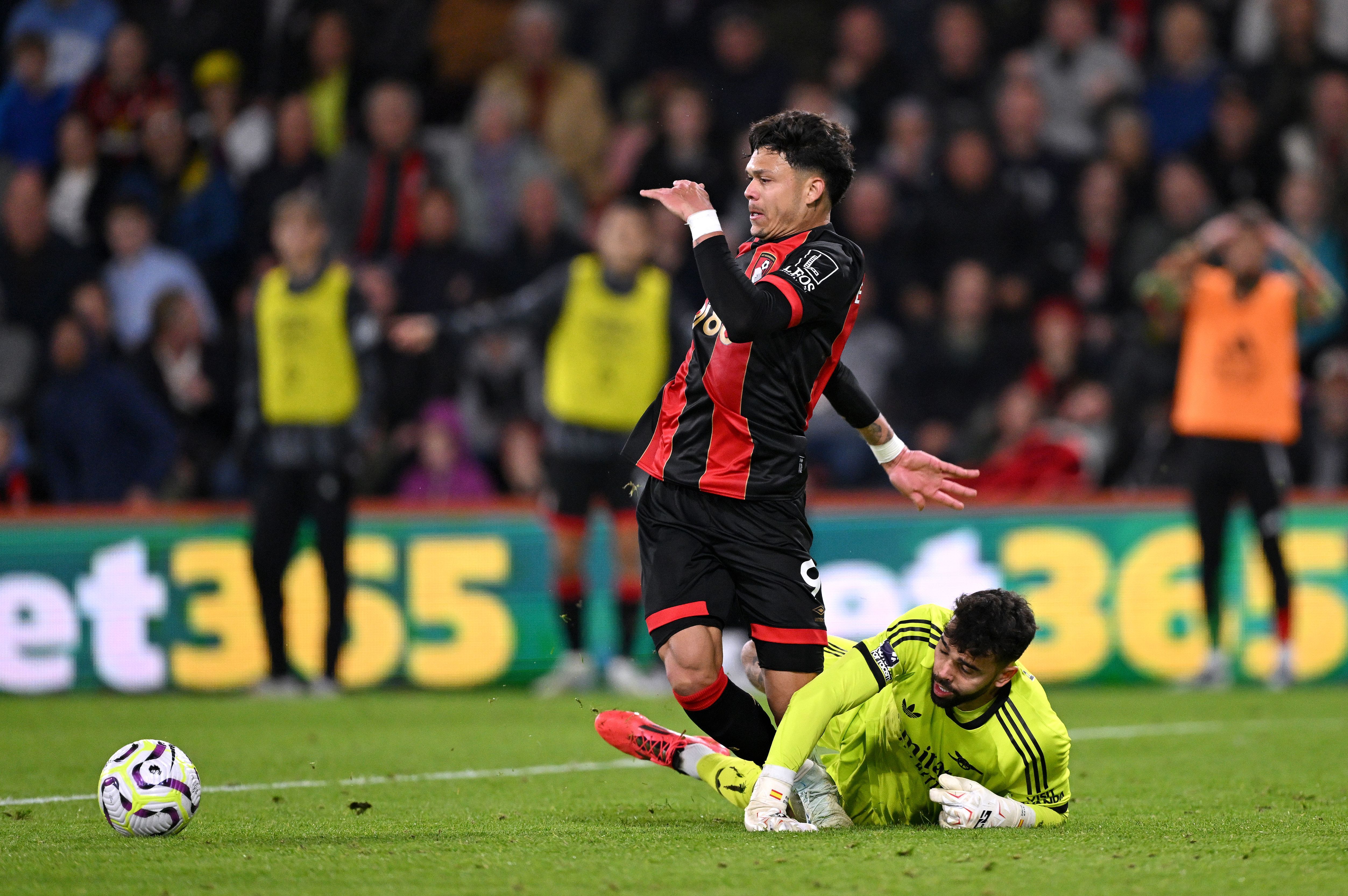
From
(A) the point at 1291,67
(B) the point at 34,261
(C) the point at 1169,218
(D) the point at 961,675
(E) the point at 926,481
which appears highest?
(A) the point at 1291,67

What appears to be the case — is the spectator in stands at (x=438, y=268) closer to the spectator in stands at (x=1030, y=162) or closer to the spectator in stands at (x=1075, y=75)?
the spectator in stands at (x=1030, y=162)

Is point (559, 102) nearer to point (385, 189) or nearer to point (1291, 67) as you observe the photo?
point (385, 189)

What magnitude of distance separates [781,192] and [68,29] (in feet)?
33.0

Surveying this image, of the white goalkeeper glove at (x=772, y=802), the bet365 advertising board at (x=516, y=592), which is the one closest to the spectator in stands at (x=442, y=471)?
the bet365 advertising board at (x=516, y=592)

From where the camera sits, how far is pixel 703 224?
4.72m

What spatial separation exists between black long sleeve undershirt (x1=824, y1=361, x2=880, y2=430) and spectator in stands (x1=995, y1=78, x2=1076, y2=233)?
7.68m

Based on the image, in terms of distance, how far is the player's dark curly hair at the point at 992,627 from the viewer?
4598 millimetres

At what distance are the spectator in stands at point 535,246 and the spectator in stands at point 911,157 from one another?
2388mm

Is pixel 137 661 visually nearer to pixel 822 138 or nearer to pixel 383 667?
pixel 383 667

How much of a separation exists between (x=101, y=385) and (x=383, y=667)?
2.80m

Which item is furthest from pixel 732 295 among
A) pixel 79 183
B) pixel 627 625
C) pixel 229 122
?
pixel 229 122

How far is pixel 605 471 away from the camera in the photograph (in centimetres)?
998

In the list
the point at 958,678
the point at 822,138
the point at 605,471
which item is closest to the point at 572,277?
the point at 605,471

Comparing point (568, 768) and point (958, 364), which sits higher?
point (958, 364)
